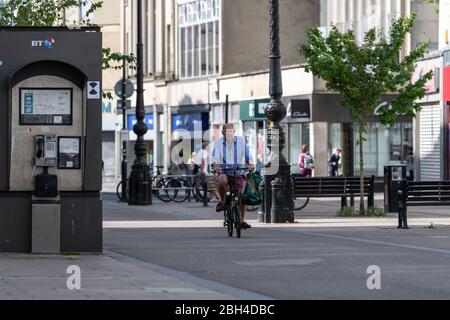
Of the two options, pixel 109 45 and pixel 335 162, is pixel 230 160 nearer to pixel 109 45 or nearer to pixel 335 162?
pixel 335 162

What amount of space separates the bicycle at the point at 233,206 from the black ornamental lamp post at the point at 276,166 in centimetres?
382

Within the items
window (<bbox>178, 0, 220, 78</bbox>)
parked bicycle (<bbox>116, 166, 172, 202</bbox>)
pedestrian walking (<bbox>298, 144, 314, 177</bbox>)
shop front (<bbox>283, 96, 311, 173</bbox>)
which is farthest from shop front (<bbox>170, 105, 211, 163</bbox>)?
parked bicycle (<bbox>116, 166, 172, 202</bbox>)

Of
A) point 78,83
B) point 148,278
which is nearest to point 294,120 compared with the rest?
point 78,83

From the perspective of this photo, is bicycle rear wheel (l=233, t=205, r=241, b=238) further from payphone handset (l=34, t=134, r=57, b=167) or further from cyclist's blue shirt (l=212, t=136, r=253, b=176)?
payphone handset (l=34, t=134, r=57, b=167)

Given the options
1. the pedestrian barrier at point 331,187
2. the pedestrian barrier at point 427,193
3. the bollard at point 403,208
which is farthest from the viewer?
the pedestrian barrier at point 331,187

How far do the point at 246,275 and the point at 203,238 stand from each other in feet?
22.1

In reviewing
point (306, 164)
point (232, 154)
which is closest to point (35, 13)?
point (232, 154)

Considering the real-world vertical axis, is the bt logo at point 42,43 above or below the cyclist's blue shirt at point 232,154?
above

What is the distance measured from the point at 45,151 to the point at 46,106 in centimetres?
62

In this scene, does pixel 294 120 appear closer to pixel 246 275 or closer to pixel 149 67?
pixel 149 67

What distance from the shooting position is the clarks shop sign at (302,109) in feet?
167

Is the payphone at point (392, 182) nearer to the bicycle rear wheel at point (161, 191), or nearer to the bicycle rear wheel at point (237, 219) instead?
the bicycle rear wheel at point (237, 219)

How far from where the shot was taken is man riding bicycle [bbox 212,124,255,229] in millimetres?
21891

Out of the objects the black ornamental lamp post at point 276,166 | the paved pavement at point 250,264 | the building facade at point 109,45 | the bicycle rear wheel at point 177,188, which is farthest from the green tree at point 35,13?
the building facade at point 109,45
